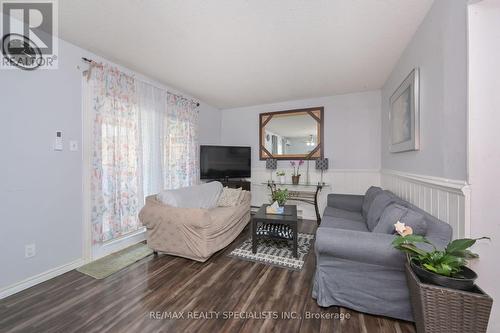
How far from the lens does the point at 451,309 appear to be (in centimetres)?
104

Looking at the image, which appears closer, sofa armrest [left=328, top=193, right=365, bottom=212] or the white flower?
the white flower

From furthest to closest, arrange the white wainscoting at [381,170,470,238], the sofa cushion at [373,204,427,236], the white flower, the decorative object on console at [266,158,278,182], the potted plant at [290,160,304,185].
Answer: the decorative object on console at [266,158,278,182]
the potted plant at [290,160,304,185]
the sofa cushion at [373,204,427,236]
the white flower
the white wainscoting at [381,170,470,238]

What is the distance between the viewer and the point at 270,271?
6.81 ft

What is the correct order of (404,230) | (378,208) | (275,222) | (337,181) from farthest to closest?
(337,181), (275,222), (378,208), (404,230)

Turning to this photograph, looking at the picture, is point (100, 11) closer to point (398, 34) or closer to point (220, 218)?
point (220, 218)

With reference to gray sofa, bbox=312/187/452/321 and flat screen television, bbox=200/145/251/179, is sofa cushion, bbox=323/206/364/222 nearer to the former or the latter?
gray sofa, bbox=312/187/452/321

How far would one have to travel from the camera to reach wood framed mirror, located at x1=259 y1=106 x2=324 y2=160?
12.9ft

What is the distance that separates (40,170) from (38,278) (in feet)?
3.41

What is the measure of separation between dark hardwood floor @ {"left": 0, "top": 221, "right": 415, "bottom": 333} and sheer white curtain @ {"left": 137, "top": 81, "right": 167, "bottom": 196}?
1328mm

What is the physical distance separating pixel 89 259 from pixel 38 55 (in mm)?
2213

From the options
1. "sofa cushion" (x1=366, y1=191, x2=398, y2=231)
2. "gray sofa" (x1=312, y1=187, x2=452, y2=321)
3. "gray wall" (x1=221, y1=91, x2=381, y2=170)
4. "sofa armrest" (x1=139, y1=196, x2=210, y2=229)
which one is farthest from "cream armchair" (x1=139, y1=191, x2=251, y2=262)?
"gray wall" (x1=221, y1=91, x2=381, y2=170)

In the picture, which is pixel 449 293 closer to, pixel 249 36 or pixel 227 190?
pixel 249 36

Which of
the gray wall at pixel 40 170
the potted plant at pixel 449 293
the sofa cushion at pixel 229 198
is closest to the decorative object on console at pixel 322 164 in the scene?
the sofa cushion at pixel 229 198

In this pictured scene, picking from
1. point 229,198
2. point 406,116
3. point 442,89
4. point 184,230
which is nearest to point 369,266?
point 442,89
